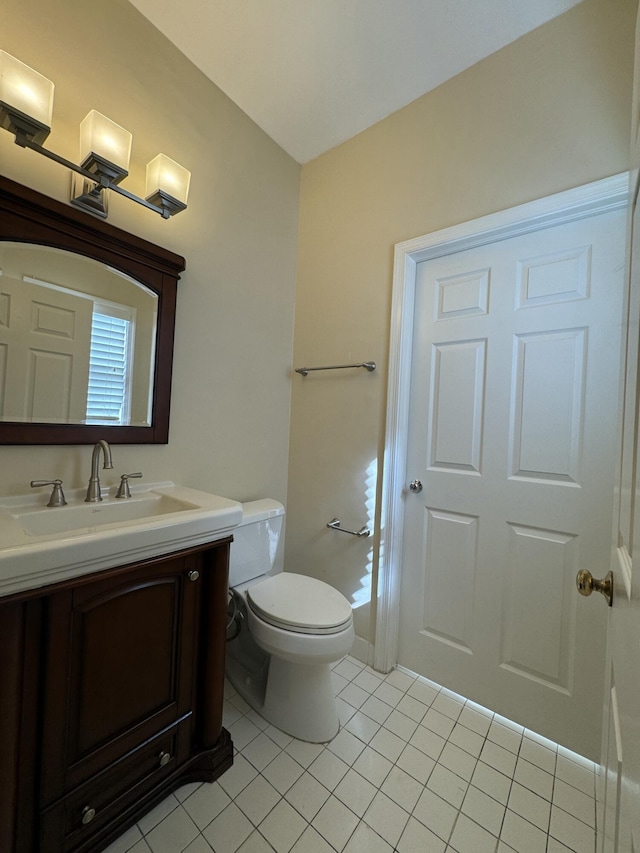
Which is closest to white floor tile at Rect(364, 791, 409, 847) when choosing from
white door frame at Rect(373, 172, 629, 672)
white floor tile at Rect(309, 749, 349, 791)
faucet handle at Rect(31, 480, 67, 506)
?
white floor tile at Rect(309, 749, 349, 791)

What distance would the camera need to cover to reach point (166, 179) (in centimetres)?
126

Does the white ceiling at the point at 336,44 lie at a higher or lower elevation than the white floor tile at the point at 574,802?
higher

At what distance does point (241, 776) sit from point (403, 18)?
2.70 m

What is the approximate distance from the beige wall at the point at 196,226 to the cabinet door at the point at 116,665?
0.49 metres

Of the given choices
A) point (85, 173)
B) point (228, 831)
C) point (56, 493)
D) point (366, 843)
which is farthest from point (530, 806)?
point (85, 173)

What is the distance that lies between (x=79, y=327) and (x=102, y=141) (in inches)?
22.9

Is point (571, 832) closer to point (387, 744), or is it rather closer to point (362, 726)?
point (387, 744)

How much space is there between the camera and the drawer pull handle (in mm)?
839

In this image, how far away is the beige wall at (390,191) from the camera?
1.18 meters

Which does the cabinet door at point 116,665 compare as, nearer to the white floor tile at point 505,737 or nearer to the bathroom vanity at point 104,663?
the bathroom vanity at point 104,663

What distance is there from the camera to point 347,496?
1739 mm

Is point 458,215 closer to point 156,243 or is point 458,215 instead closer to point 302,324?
point 302,324

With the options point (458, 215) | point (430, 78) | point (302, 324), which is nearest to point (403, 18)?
point (430, 78)

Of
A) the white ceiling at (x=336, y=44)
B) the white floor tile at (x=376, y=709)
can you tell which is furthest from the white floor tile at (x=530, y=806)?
the white ceiling at (x=336, y=44)
